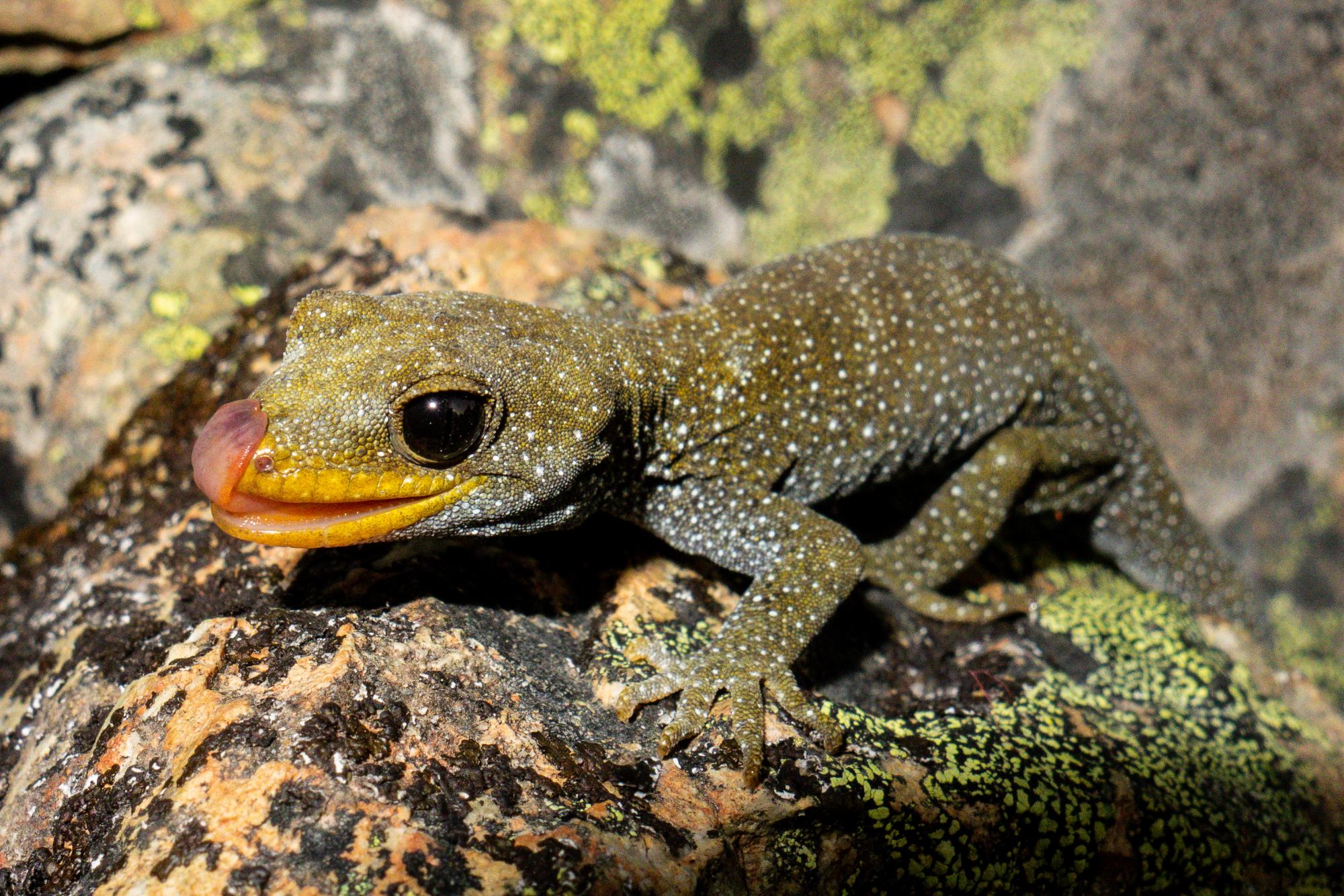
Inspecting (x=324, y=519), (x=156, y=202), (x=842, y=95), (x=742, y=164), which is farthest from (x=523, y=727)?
(x=842, y=95)

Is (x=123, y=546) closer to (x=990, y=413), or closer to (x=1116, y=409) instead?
(x=990, y=413)

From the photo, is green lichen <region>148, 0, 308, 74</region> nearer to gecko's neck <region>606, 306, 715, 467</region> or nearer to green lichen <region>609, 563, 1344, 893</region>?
gecko's neck <region>606, 306, 715, 467</region>

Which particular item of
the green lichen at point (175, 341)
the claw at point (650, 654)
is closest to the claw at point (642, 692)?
the claw at point (650, 654)

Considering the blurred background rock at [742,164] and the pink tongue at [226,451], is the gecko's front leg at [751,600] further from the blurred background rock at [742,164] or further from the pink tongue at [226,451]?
the blurred background rock at [742,164]

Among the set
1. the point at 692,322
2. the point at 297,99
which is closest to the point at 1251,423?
the point at 692,322

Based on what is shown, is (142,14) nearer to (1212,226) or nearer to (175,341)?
(175,341)

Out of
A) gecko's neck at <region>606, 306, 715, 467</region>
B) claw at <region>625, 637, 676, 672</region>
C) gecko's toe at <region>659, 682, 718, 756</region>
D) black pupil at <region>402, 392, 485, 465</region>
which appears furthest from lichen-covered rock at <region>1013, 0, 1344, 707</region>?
black pupil at <region>402, 392, 485, 465</region>
